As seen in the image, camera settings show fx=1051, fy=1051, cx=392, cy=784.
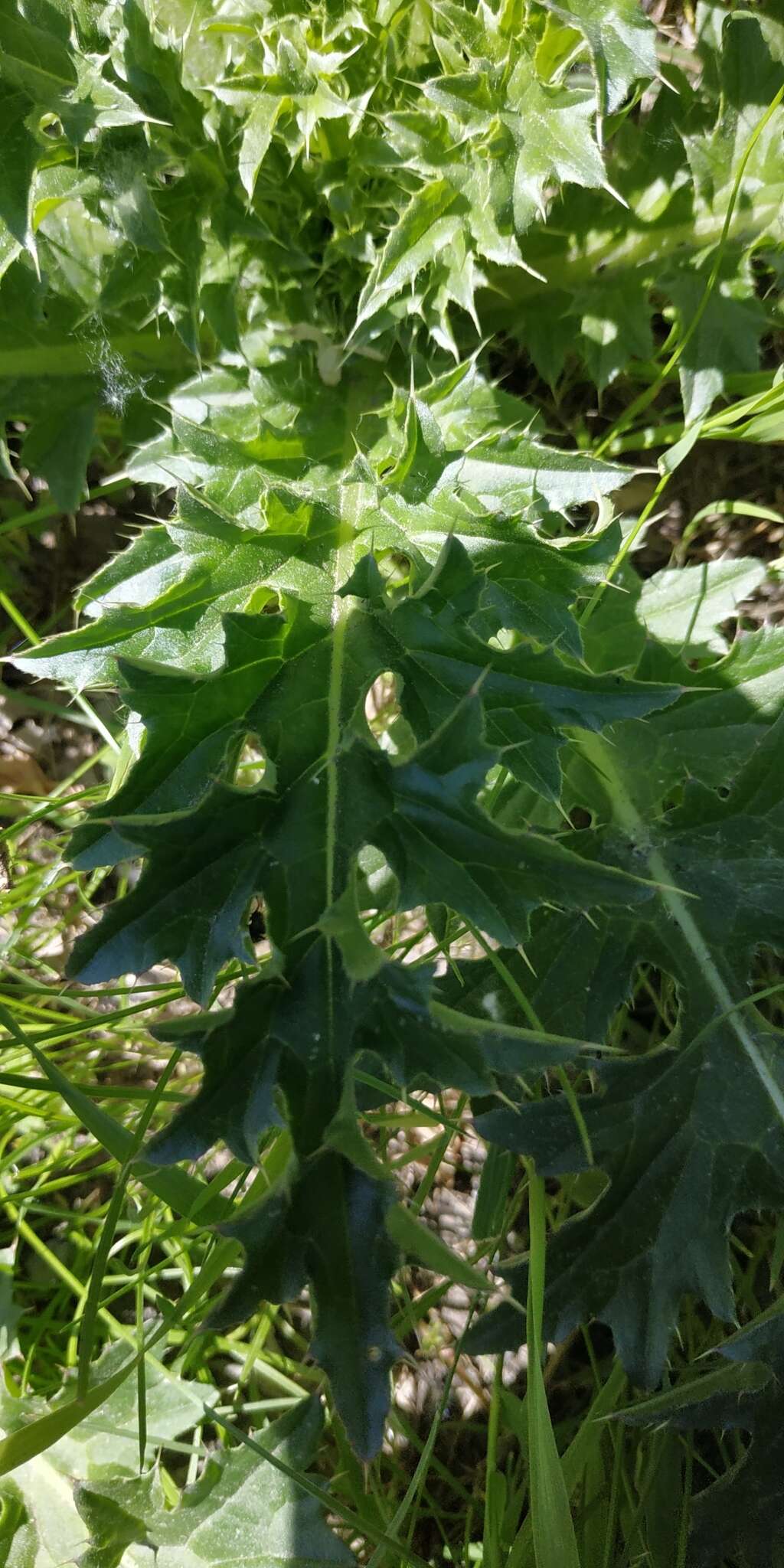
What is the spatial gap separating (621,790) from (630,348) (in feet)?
2.55

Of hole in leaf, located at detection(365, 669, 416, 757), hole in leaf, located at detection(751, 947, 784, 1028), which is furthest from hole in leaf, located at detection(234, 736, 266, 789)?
hole in leaf, located at detection(751, 947, 784, 1028)

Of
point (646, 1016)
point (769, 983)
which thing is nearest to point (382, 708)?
point (646, 1016)

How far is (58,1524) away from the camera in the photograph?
1.46 m

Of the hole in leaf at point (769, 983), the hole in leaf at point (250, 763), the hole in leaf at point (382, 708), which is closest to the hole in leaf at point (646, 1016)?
the hole in leaf at point (769, 983)

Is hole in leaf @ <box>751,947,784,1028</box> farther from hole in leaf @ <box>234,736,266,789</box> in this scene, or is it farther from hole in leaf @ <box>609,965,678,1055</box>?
hole in leaf @ <box>234,736,266,789</box>

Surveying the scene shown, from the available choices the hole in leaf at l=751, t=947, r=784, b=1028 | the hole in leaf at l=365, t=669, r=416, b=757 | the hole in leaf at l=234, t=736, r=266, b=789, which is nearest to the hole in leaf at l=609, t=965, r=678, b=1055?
the hole in leaf at l=751, t=947, r=784, b=1028

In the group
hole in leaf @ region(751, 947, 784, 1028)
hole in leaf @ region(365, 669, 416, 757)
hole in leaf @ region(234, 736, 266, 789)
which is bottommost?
hole in leaf @ region(751, 947, 784, 1028)

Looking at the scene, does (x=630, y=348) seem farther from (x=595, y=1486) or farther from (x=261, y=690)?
(x=595, y=1486)

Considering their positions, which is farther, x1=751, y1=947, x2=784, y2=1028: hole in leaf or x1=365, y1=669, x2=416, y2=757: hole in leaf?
x1=365, y1=669, x2=416, y2=757: hole in leaf

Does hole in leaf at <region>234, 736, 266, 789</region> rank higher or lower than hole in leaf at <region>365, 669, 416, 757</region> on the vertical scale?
higher

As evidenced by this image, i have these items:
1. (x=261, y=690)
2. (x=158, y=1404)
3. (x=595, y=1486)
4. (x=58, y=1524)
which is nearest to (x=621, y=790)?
(x=261, y=690)

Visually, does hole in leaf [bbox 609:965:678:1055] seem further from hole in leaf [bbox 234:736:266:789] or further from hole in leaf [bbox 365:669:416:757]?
hole in leaf [bbox 234:736:266:789]

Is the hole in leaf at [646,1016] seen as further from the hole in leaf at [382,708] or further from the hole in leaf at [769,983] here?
the hole in leaf at [382,708]

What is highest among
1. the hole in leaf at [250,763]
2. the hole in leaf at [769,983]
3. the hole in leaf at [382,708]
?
the hole in leaf at [250,763]
